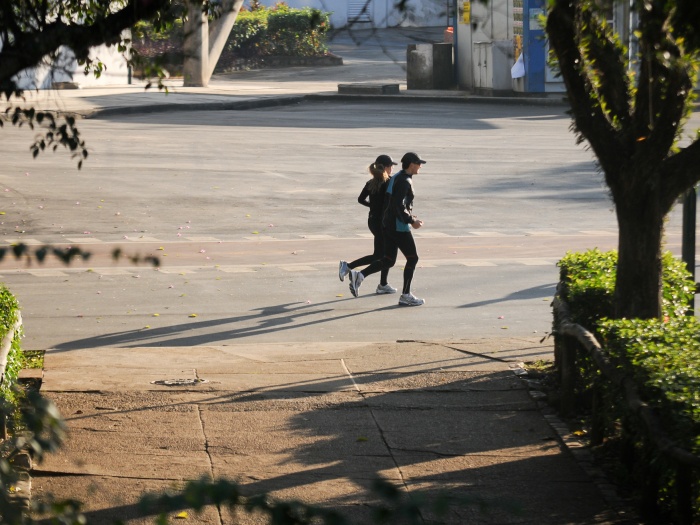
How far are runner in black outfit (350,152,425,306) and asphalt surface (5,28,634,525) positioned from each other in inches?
81.8

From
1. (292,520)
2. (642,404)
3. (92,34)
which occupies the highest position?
(92,34)

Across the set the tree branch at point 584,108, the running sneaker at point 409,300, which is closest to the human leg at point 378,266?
the running sneaker at point 409,300

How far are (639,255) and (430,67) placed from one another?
31.8 meters

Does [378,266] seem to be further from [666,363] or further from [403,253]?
[666,363]

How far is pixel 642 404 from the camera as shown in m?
5.83

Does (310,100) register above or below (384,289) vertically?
above

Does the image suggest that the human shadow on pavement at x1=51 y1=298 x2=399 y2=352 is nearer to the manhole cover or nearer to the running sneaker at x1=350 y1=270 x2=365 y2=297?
the running sneaker at x1=350 y1=270 x2=365 y2=297

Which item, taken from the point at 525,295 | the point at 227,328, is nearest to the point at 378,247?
the point at 525,295

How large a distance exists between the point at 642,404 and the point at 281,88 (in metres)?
35.1

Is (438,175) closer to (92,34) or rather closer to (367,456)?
(367,456)

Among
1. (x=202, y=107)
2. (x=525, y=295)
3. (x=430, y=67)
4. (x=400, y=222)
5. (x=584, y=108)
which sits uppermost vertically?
(x=584, y=108)

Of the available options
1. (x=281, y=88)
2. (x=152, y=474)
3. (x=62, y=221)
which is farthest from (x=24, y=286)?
(x=281, y=88)

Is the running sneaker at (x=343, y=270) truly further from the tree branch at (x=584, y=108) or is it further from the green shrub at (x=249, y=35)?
the green shrub at (x=249, y=35)

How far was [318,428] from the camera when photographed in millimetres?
7805
